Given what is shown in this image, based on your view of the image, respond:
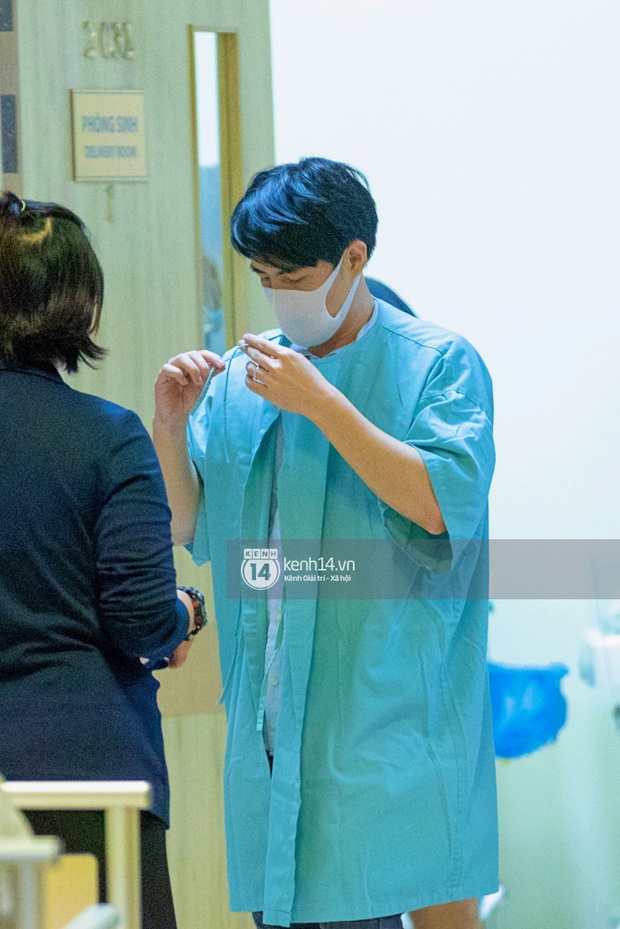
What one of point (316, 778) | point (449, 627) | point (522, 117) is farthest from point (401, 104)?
point (316, 778)

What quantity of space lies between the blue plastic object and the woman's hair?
4.21 ft

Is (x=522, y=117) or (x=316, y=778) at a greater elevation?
(x=522, y=117)

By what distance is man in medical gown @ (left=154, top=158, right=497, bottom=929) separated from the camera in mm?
1646

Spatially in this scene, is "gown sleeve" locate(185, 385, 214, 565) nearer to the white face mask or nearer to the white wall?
the white face mask

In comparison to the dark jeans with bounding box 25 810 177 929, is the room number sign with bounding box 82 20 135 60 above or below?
above

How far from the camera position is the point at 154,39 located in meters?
2.26

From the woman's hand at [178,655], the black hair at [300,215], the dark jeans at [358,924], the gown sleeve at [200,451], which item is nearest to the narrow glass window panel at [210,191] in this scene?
the gown sleeve at [200,451]

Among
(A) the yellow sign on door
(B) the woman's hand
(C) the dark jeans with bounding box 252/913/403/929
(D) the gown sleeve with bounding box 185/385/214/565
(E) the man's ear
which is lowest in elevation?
(C) the dark jeans with bounding box 252/913/403/929

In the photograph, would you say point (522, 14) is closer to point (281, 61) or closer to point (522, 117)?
point (522, 117)

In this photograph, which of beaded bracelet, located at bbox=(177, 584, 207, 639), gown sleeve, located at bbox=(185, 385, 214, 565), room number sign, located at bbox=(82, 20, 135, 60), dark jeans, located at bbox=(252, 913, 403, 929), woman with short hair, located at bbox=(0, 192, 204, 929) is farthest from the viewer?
room number sign, located at bbox=(82, 20, 135, 60)

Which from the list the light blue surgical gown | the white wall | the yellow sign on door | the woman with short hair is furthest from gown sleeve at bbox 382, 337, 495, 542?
the yellow sign on door

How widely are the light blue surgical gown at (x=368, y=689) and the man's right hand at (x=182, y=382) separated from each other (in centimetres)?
9

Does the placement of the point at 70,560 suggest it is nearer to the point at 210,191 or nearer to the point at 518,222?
the point at 210,191

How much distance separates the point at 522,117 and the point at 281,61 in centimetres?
46
